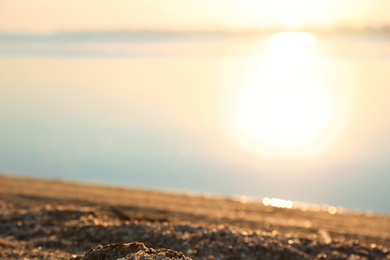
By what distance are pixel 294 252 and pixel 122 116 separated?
10320 mm

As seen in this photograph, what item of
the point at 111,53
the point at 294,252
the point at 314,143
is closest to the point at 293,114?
the point at 314,143

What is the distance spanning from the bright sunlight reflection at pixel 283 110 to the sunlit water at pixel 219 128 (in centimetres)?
3

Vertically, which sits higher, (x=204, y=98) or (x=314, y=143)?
(x=204, y=98)

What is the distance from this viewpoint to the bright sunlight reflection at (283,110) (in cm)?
1448

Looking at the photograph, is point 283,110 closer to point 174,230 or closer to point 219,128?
point 219,128

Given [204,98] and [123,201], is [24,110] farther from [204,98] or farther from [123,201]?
[123,201]

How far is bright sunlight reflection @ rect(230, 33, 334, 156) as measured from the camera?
14.5 m

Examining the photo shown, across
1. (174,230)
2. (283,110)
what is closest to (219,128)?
(283,110)

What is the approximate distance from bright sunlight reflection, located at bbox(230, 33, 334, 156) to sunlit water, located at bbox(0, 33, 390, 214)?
28 mm

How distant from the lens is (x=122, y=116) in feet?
53.6

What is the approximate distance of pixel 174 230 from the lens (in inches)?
263

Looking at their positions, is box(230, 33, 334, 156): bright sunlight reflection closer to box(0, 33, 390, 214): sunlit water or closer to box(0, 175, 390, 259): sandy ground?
box(0, 33, 390, 214): sunlit water

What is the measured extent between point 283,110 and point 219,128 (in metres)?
2.58

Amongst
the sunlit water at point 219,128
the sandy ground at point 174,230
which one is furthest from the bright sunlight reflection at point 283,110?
the sandy ground at point 174,230
